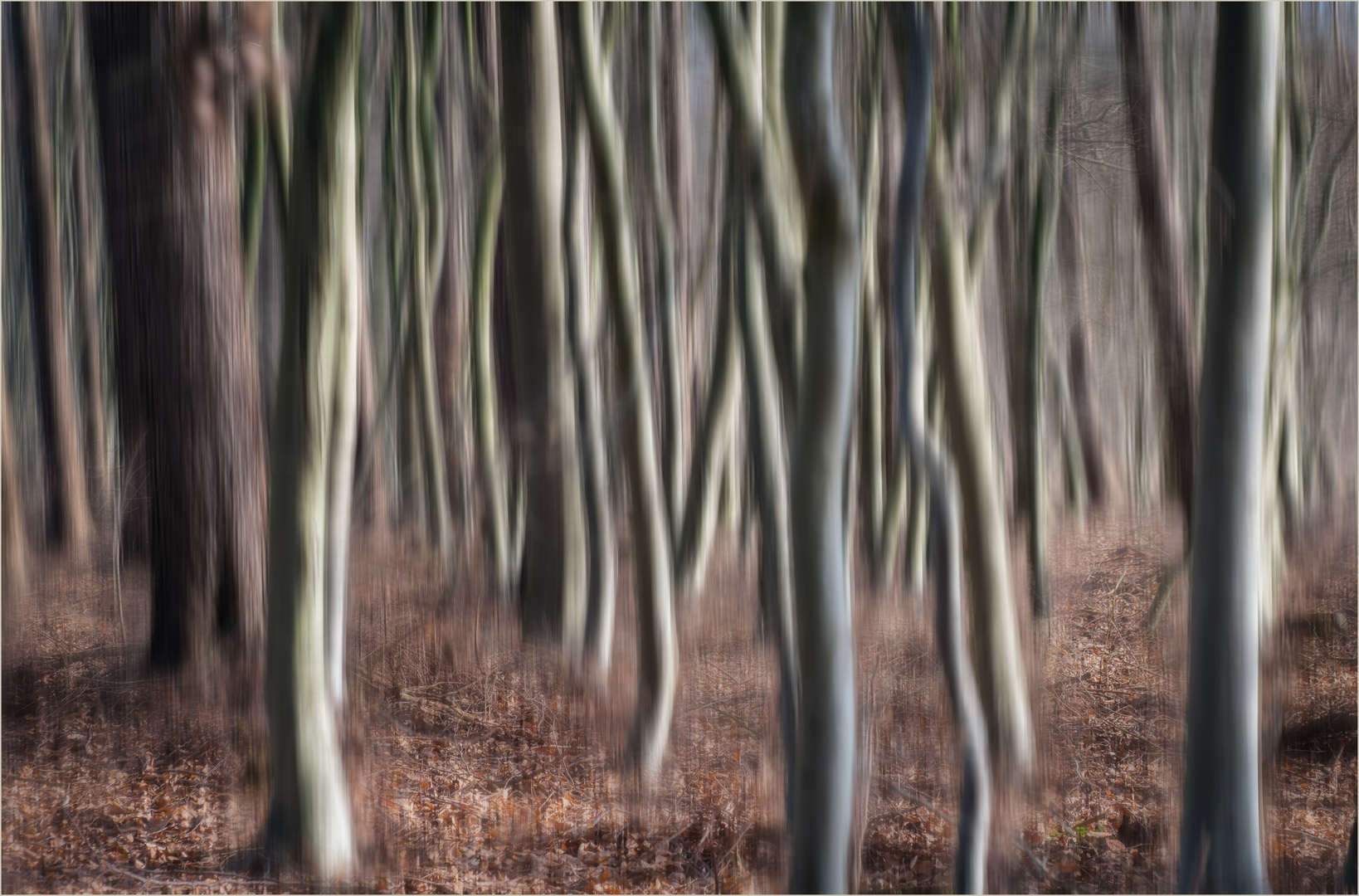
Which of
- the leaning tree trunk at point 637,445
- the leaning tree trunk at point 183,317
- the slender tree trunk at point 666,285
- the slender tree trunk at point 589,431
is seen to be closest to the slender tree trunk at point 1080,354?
the slender tree trunk at point 666,285

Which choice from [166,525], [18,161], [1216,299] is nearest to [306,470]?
[166,525]

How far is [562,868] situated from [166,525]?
393 centimetres

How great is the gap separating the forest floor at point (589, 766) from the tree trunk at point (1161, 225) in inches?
69.0

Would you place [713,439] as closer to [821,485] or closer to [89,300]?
[821,485]

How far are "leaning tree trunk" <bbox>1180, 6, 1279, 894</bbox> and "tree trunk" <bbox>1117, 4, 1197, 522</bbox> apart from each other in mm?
2659

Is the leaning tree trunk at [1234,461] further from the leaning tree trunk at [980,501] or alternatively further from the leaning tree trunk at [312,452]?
the leaning tree trunk at [312,452]

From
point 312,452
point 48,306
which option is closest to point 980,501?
point 312,452

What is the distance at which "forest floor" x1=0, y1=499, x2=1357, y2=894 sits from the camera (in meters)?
4.46

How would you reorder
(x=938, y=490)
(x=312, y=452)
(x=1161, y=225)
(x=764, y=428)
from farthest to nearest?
(x=1161, y=225) < (x=764, y=428) < (x=938, y=490) < (x=312, y=452)

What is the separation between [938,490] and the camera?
14.8 ft

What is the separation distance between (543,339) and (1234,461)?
510 cm

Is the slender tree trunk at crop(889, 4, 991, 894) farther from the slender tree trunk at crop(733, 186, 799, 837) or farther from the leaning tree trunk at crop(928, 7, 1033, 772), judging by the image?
the slender tree trunk at crop(733, 186, 799, 837)

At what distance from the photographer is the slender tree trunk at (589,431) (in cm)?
680

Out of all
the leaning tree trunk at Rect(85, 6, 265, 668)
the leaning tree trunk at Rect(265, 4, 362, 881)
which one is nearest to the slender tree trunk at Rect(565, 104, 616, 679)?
the leaning tree trunk at Rect(85, 6, 265, 668)
